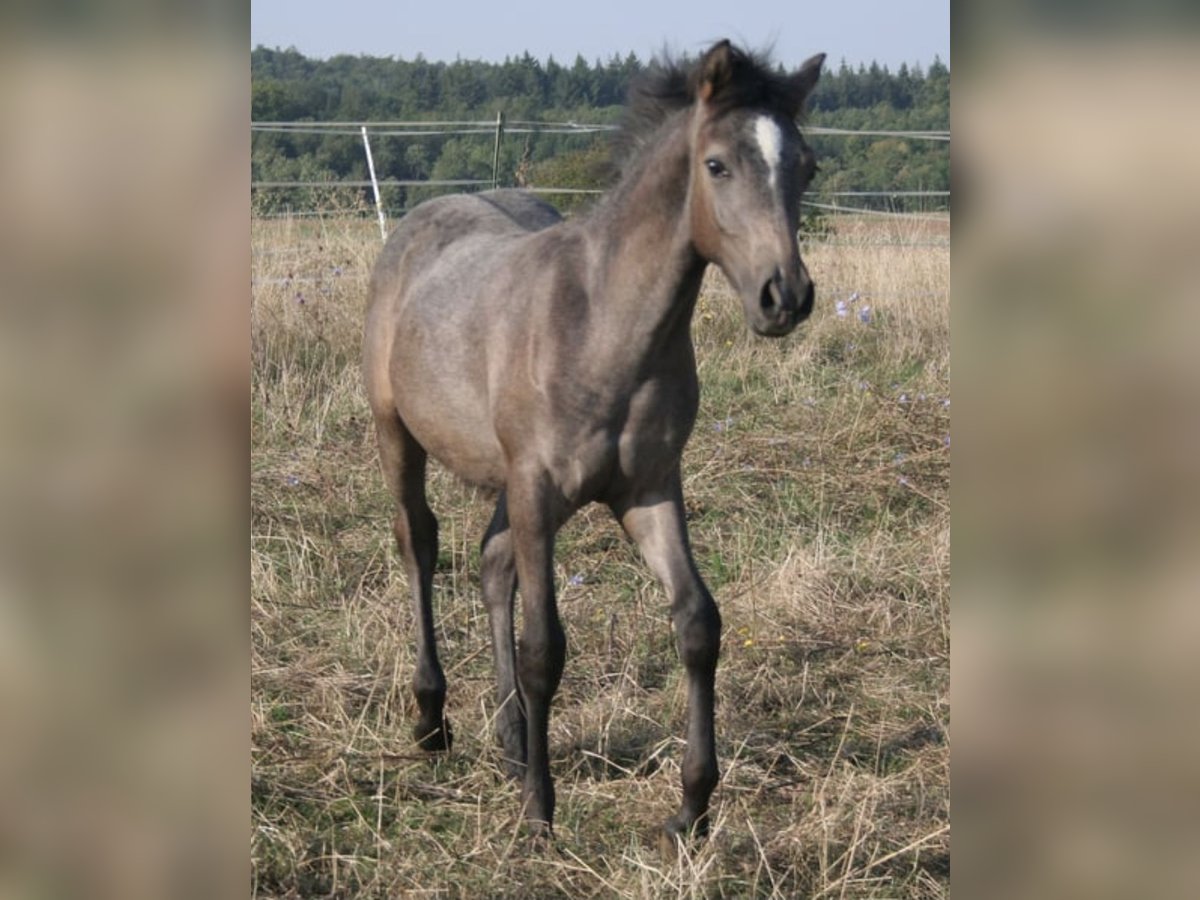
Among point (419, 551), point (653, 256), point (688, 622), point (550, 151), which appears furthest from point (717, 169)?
point (550, 151)

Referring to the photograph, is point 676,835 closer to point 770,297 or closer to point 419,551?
point 770,297

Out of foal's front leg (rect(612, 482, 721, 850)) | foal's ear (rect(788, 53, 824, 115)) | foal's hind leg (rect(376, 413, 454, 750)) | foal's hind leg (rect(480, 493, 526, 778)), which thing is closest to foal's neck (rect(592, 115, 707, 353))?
foal's ear (rect(788, 53, 824, 115))

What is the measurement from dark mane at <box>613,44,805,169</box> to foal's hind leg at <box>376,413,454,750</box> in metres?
1.45

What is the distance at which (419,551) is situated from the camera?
15.1 feet

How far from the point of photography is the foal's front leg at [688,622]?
3.53 meters

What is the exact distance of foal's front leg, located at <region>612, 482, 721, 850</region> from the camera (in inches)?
139

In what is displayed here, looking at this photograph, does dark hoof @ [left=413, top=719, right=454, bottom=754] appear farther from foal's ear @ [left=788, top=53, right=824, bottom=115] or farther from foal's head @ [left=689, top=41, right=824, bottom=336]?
foal's ear @ [left=788, top=53, right=824, bottom=115]
